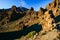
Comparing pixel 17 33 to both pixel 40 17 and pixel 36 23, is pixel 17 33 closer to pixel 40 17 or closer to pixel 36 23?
pixel 36 23

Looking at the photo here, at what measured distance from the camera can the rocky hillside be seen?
51312 mm

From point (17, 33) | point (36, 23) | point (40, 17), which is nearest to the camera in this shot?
point (17, 33)

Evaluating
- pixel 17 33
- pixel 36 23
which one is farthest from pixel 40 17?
pixel 17 33

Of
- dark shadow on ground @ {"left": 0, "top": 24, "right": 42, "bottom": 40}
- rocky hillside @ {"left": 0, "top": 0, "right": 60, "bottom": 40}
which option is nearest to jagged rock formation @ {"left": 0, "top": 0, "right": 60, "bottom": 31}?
rocky hillside @ {"left": 0, "top": 0, "right": 60, "bottom": 40}

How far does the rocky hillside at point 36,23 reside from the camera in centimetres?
5131

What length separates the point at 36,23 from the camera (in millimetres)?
76188

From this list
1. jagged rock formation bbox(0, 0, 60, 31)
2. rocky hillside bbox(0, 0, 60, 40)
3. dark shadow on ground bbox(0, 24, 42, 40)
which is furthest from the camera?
dark shadow on ground bbox(0, 24, 42, 40)

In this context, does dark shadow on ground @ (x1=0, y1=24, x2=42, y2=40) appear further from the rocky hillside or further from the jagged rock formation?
the jagged rock formation

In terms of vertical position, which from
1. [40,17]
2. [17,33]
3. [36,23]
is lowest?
[17,33]

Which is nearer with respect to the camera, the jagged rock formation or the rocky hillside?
the rocky hillside

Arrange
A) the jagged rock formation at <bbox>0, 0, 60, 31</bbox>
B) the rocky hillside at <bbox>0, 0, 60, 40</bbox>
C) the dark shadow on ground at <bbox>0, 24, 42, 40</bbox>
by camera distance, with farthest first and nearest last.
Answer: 1. the dark shadow on ground at <bbox>0, 24, 42, 40</bbox>
2. the jagged rock formation at <bbox>0, 0, 60, 31</bbox>
3. the rocky hillside at <bbox>0, 0, 60, 40</bbox>

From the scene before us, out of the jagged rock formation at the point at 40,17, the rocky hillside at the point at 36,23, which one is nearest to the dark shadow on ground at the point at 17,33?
the rocky hillside at the point at 36,23

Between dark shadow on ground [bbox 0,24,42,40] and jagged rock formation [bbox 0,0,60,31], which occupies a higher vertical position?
jagged rock formation [bbox 0,0,60,31]

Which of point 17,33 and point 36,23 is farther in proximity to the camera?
point 36,23
